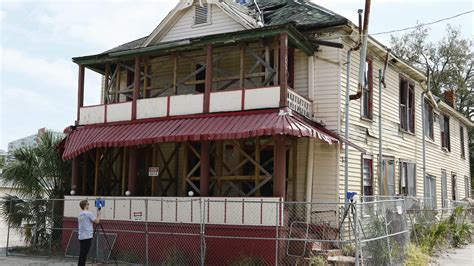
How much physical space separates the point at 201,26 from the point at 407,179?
9.88m

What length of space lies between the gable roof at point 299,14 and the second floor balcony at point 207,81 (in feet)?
3.29

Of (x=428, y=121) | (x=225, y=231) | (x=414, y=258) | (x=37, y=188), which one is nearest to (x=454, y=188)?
(x=428, y=121)

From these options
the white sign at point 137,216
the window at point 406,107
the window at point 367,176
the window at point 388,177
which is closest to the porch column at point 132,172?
the white sign at point 137,216

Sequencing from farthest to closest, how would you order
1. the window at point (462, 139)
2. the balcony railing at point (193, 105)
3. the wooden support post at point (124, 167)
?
1. the window at point (462, 139)
2. the wooden support post at point (124, 167)
3. the balcony railing at point (193, 105)

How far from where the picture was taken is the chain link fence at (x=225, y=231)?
11166 mm

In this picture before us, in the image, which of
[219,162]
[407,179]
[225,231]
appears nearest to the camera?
[225,231]

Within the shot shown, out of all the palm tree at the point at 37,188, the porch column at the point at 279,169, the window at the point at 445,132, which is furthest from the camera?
the window at the point at 445,132

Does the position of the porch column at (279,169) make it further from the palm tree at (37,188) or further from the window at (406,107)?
the window at (406,107)

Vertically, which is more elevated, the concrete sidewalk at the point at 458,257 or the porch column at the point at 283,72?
the porch column at the point at 283,72

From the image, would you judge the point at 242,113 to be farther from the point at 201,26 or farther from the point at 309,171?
the point at 201,26

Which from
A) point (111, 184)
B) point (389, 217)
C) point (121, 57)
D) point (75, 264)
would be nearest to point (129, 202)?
point (75, 264)

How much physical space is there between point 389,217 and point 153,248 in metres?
6.33

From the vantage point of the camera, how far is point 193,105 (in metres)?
13.8

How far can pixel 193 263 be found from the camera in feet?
40.8
